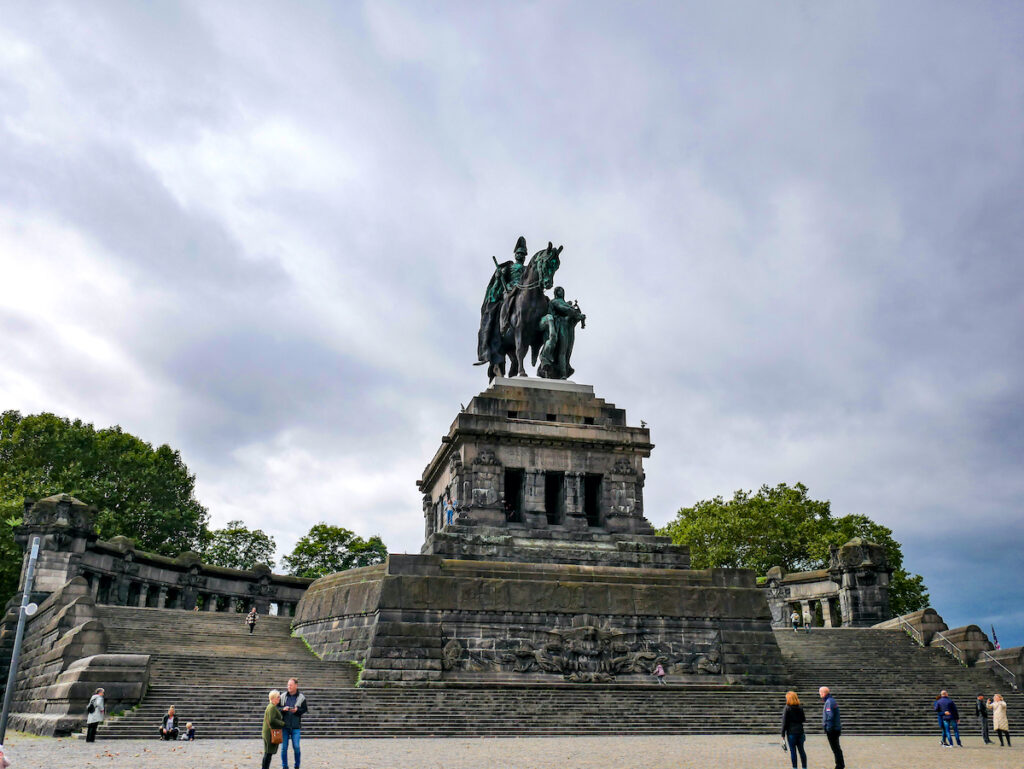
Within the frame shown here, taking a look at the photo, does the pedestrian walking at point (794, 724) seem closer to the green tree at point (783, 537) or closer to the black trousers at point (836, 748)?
the black trousers at point (836, 748)

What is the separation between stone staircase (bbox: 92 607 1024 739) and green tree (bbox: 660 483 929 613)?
2647cm

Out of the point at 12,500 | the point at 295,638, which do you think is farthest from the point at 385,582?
the point at 12,500

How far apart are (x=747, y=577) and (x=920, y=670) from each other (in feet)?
21.7

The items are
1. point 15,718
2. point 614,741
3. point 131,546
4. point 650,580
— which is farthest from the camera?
point 131,546

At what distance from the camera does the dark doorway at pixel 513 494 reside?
32.4 metres

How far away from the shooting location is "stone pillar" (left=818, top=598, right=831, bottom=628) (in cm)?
3950

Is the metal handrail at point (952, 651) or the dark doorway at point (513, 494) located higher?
the dark doorway at point (513, 494)

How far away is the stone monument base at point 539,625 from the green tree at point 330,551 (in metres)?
38.1

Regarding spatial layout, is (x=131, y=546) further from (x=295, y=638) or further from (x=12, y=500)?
(x=295, y=638)

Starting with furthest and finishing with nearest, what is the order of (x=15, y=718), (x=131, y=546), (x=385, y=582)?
(x=131, y=546), (x=385, y=582), (x=15, y=718)

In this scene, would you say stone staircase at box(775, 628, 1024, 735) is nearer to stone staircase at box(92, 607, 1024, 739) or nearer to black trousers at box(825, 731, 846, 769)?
stone staircase at box(92, 607, 1024, 739)

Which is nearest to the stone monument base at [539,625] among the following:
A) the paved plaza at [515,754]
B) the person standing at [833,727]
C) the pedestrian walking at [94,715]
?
the paved plaza at [515,754]

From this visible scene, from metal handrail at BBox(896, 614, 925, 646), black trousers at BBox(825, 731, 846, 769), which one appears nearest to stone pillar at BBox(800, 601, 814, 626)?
metal handrail at BBox(896, 614, 925, 646)

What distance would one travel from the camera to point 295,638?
97.5 feet
